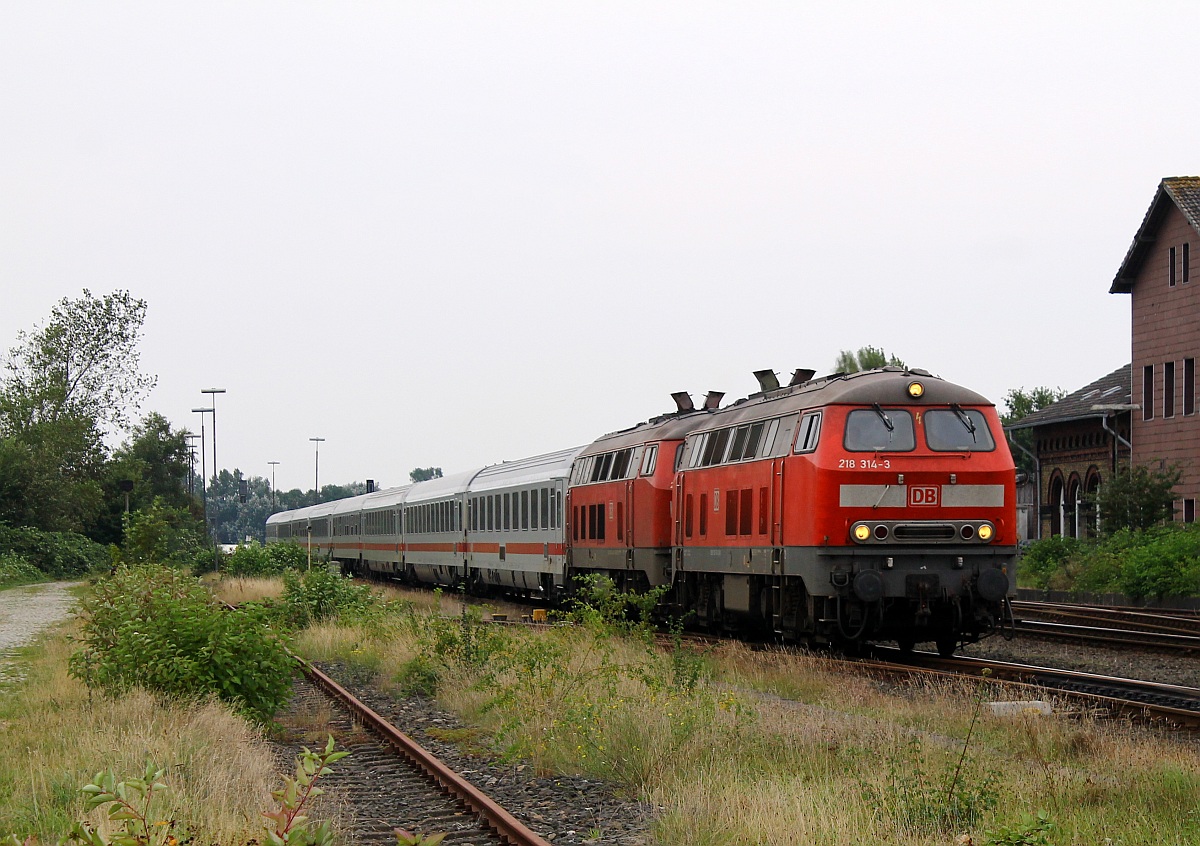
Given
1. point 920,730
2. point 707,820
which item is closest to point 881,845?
point 707,820

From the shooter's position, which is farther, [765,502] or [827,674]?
[765,502]

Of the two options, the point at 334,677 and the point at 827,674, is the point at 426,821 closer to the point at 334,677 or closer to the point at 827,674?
the point at 827,674

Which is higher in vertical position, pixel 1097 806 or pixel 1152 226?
pixel 1152 226

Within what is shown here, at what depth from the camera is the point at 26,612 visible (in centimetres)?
3347

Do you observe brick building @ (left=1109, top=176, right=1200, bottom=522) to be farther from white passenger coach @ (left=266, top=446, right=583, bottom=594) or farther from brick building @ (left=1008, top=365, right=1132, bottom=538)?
white passenger coach @ (left=266, top=446, right=583, bottom=594)

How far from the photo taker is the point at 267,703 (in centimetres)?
1284

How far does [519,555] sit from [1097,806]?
2494 centimetres

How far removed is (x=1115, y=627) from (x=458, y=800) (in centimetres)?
1621

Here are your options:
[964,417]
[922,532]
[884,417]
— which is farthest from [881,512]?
[964,417]

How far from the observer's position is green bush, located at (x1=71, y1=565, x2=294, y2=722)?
496 inches

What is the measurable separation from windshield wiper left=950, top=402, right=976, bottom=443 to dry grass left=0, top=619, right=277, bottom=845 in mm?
8976

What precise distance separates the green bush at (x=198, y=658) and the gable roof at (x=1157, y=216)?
3263cm

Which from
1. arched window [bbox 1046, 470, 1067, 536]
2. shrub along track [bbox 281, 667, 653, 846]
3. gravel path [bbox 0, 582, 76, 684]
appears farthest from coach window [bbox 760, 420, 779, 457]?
arched window [bbox 1046, 470, 1067, 536]

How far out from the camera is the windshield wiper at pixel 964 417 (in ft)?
54.1
